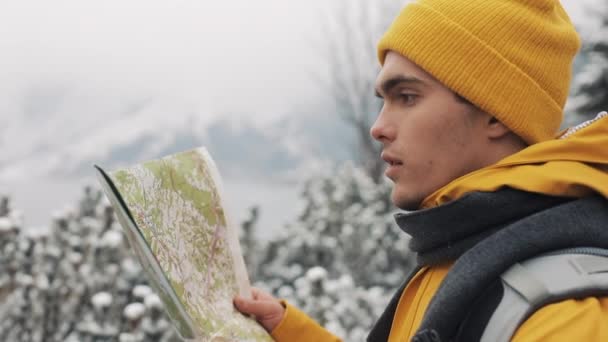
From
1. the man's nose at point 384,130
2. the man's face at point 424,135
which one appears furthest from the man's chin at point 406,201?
the man's nose at point 384,130

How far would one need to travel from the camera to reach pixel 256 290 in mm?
1604

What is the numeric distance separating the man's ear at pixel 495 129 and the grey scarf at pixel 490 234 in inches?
8.0

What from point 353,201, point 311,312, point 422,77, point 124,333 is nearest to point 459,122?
point 422,77

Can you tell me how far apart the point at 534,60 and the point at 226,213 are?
0.72 meters

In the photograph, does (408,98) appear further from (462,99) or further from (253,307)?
(253,307)

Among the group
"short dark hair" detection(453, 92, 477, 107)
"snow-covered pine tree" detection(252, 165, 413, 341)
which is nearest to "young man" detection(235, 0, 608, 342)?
"short dark hair" detection(453, 92, 477, 107)

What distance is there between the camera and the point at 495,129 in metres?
1.32

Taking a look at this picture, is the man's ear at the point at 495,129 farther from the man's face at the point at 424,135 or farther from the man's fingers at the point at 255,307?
the man's fingers at the point at 255,307

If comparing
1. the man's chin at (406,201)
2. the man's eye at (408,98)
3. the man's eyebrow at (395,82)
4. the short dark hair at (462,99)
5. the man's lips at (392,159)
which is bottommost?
the man's chin at (406,201)

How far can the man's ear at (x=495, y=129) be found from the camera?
1.32 metres

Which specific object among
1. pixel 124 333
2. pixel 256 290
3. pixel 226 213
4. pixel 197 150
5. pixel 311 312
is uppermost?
pixel 197 150

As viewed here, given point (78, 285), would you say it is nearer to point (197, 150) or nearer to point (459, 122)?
point (197, 150)

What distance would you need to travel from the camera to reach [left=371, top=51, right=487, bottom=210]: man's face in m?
1.30

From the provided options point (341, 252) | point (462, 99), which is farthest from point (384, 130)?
point (341, 252)
